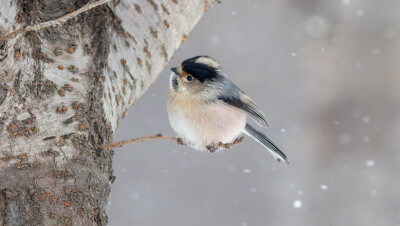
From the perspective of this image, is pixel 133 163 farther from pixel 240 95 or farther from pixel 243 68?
pixel 240 95

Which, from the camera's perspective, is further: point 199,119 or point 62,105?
point 199,119

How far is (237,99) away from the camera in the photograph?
2.77 meters

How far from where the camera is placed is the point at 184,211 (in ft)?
23.9

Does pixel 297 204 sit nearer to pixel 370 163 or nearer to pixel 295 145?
pixel 295 145

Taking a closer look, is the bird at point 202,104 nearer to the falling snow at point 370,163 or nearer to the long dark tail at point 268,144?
the long dark tail at point 268,144

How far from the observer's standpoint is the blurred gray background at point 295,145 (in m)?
7.23

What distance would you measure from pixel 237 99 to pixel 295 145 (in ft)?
16.0

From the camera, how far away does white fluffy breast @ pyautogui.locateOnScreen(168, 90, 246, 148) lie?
8.52ft

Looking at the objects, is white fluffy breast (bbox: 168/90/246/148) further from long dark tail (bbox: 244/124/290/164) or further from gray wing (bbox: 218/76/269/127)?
long dark tail (bbox: 244/124/290/164)

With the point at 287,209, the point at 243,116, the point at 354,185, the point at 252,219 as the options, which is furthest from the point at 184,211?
the point at 243,116

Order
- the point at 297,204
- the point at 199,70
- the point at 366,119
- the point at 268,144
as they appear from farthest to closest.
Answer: the point at 366,119 < the point at 297,204 < the point at 268,144 < the point at 199,70

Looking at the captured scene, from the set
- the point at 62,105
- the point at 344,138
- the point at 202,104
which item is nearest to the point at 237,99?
the point at 202,104

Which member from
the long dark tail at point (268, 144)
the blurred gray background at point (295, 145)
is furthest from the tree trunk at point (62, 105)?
the blurred gray background at point (295, 145)

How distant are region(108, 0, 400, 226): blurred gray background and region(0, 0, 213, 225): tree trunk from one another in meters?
4.70
